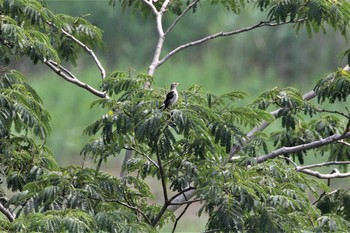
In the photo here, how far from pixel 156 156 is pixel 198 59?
753 inches

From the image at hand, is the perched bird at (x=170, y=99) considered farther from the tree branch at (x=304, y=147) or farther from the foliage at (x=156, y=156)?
the tree branch at (x=304, y=147)

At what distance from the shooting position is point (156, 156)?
21.9 ft

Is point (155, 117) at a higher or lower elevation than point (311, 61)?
lower

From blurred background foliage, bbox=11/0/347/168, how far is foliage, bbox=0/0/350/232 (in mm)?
12021

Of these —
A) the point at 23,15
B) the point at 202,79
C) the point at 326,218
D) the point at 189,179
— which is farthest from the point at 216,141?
the point at 202,79

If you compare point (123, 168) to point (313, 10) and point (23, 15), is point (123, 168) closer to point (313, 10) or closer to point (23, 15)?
point (23, 15)

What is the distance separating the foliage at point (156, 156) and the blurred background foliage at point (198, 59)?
12.0 m

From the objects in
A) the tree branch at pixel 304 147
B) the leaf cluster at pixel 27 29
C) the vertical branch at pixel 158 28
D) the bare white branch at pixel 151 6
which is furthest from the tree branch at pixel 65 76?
the tree branch at pixel 304 147

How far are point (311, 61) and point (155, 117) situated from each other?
68.6ft

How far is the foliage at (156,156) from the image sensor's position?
6.16 m

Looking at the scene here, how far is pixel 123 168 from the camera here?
7797mm

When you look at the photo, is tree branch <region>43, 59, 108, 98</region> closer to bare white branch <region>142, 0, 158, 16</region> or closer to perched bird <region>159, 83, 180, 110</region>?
bare white branch <region>142, 0, 158, 16</region>

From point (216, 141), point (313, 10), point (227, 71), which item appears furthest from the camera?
point (227, 71)

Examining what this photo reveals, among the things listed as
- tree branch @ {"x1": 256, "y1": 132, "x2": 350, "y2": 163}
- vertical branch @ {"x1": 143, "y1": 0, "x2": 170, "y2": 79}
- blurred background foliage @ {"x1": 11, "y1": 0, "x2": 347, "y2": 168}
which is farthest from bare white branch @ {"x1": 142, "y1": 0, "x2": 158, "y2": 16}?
blurred background foliage @ {"x1": 11, "y1": 0, "x2": 347, "y2": 168}
